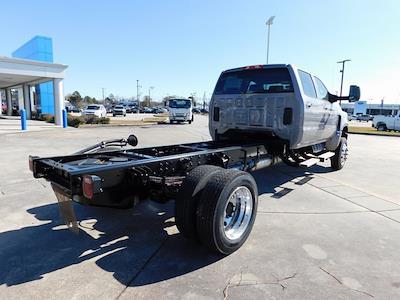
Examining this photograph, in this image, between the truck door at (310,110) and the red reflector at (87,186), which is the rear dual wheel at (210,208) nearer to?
the red reflector at (87,186)

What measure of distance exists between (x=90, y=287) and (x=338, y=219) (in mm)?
3512

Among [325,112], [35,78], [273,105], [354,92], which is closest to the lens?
[273,105]

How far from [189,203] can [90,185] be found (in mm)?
963

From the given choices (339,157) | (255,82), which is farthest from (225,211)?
(339,157)

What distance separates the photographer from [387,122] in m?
26.5

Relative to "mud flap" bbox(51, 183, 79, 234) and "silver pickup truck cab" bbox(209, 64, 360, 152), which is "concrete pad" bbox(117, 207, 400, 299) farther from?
"silver pickup truck cab" bbox(209, 64, 360, 152)

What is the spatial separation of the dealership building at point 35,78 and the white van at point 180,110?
10.3m

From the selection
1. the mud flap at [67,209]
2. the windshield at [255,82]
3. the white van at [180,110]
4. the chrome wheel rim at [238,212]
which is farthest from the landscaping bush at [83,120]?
the chrome wheel rim at [238,212]

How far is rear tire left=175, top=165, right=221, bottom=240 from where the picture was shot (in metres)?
3.14

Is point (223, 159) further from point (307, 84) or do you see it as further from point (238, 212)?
A: point (307, 84)

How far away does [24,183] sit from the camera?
6.16 metres

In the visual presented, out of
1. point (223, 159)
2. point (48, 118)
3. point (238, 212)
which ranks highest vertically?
point (223, 159)

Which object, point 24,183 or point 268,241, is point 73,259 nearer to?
point 268,241

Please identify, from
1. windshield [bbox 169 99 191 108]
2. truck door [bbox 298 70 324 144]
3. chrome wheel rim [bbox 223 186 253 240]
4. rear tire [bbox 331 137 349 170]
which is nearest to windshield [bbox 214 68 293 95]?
truck door [bbox 298 70 324 144]
